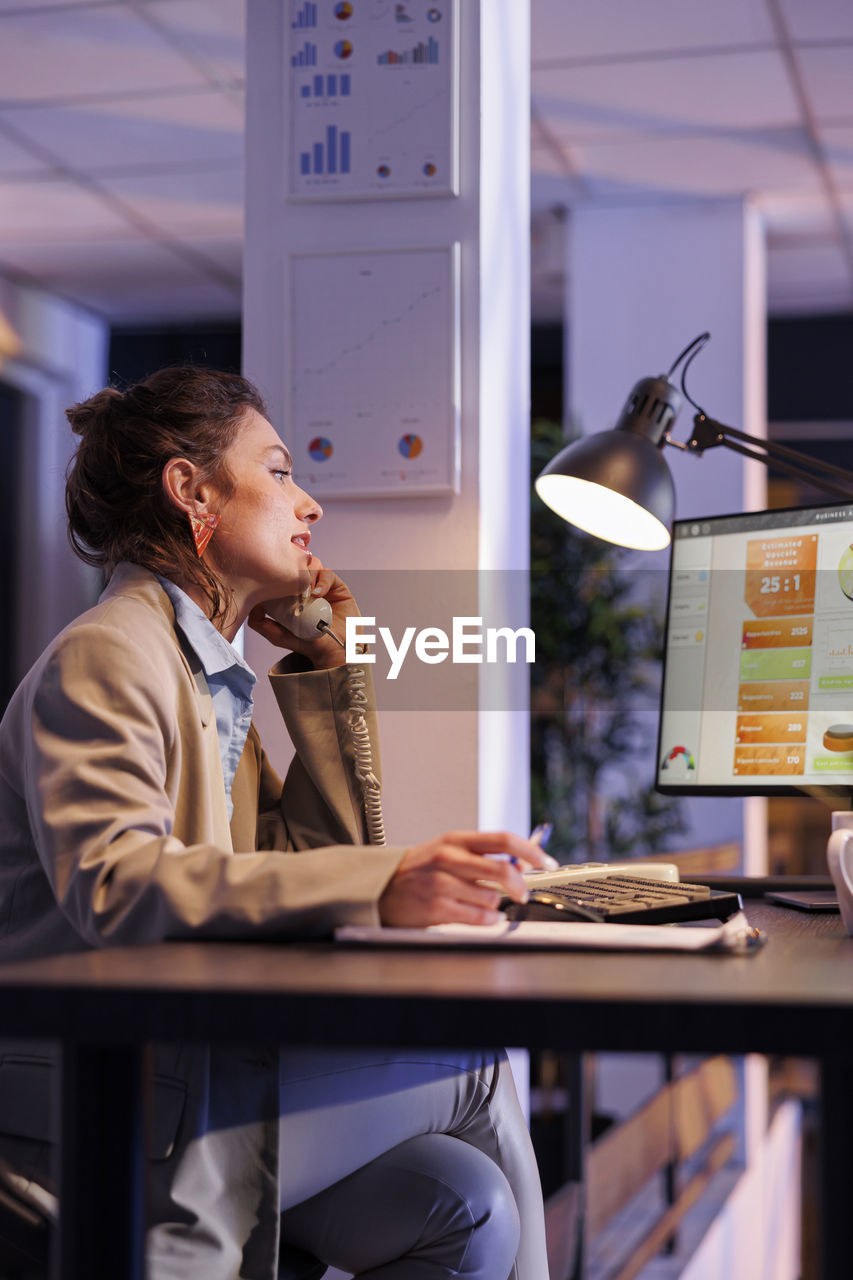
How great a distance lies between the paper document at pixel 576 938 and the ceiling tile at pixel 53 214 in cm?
424

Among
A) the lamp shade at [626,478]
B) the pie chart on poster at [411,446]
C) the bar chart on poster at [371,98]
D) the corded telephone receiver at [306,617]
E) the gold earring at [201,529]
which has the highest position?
the bar chart on poster at [371,98]

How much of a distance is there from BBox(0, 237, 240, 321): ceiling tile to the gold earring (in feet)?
13.2

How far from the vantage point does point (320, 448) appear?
7.64 feet

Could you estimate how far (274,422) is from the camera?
235 centimetres

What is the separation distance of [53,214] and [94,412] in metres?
3.73

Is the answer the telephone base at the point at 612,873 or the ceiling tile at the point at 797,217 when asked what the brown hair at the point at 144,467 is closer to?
the telephone base at the point at 612,873

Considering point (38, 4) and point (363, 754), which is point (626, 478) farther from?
point (38, 4)

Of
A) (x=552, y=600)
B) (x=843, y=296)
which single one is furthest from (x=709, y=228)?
(x=552, y=600)

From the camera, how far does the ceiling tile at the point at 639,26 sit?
3.44 m

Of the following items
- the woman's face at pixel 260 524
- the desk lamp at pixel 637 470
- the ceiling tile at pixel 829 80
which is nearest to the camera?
the woman's face at pixel 260 524

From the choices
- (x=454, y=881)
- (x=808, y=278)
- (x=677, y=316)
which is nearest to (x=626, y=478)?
(x=454, y=881)

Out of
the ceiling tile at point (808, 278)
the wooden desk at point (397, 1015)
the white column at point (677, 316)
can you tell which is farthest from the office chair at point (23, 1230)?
the ceiling tile at point (808, 278)

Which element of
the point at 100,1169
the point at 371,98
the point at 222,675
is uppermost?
the point at 371,98

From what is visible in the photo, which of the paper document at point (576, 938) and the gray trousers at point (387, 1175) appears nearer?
the paper document at point (576, 938)
